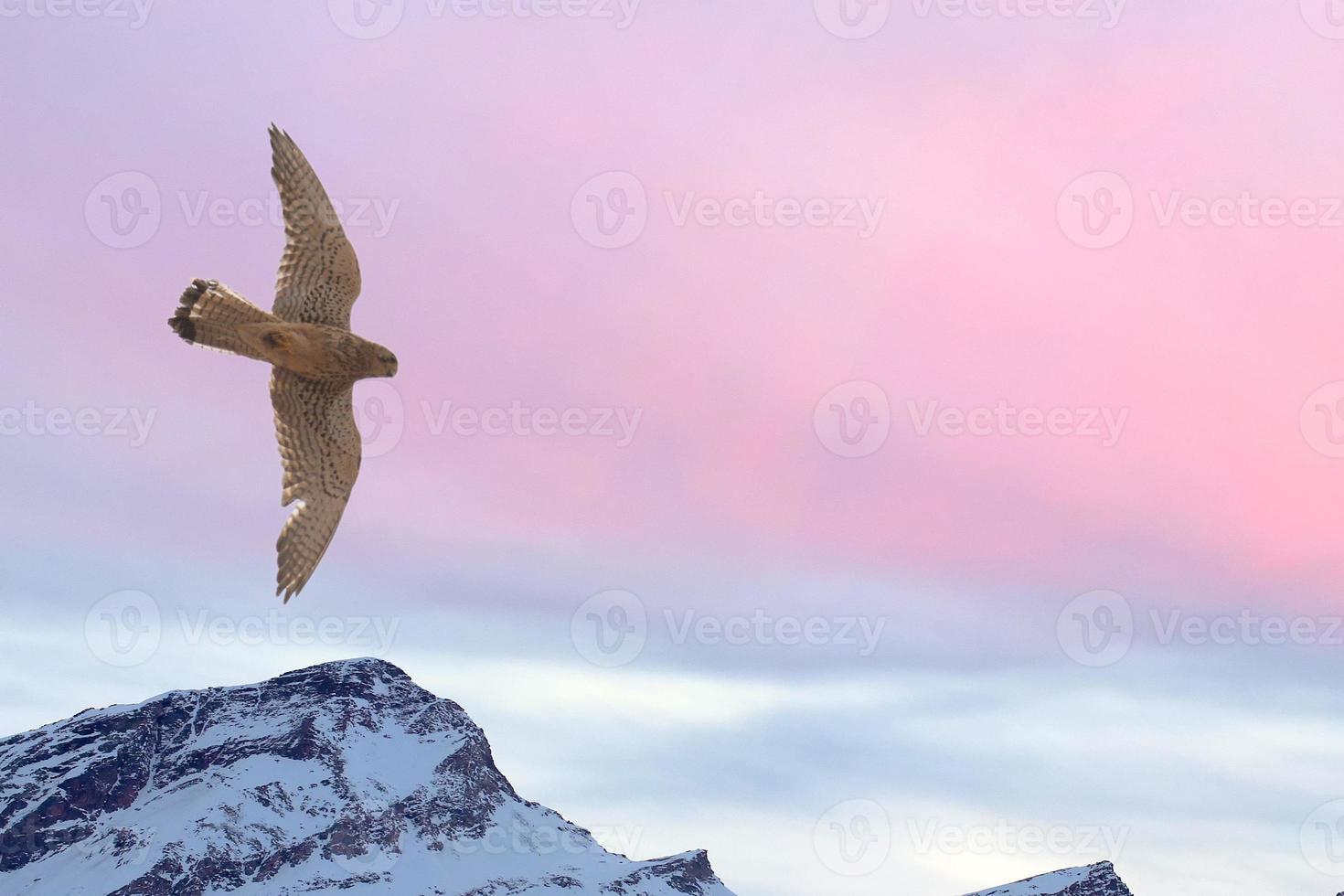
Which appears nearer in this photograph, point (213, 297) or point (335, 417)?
point (213, 297)

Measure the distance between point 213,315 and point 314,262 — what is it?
155 cm

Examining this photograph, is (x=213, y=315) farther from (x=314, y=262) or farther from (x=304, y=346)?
(x=314, y=262)

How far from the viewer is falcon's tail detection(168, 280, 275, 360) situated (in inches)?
732

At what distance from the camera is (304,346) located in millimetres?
18922

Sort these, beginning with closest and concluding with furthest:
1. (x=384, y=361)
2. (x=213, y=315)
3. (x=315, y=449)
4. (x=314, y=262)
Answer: (x=213, y=315) → (x=384, y=361) → (x=314, y=262) → (x=315, y=449)

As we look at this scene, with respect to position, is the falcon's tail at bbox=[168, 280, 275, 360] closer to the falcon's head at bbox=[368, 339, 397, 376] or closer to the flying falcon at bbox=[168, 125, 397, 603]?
the flying falcon at bbox=[168, 125, 397, 603]

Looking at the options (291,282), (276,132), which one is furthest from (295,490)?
(276,132)

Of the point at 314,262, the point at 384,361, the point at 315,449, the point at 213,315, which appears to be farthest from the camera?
the point at 315,449

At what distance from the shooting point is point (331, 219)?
19625 mm

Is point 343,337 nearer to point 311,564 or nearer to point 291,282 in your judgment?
point 291,282

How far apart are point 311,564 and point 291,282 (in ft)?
11.4

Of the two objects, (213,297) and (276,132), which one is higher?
(276,132)

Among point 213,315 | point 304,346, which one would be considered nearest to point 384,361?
point 304,346

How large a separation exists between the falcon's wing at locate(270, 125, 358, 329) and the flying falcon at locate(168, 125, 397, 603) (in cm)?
1
